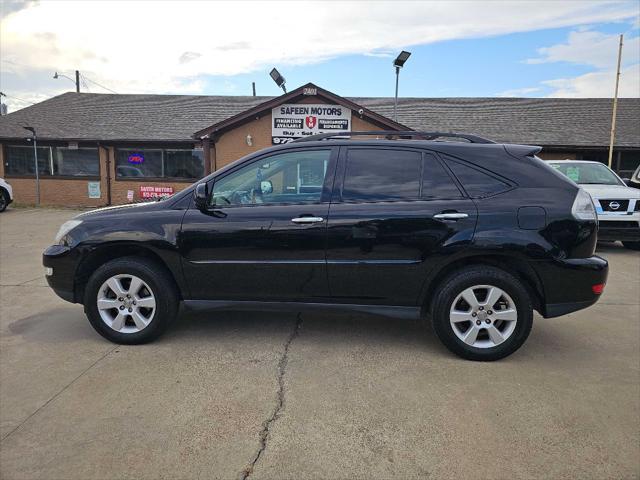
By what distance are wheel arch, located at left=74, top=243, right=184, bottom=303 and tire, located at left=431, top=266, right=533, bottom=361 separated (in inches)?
88.3

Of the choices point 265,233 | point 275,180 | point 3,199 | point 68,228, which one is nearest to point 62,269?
point 68,228

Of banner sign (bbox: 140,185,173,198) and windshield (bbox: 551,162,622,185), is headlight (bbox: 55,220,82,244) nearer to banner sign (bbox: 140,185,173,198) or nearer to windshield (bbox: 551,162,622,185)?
windshield (bbox: 551,162,622,185)

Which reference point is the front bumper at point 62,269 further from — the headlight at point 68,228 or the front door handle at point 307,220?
the front door handle at point 307,220

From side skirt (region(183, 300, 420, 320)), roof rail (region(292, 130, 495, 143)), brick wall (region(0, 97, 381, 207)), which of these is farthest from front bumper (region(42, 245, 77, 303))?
brick wall (region(0, 97, 381, 207))

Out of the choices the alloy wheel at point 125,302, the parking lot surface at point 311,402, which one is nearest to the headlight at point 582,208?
the parking lot surface at point 311,402

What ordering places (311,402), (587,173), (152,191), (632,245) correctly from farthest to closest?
(152,191) < (587,173) < (632,245) < (311,402)

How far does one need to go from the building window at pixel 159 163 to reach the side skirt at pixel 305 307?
1474cm

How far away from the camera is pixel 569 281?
359 cm

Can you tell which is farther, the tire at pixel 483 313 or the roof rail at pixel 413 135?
the roof rail at pixel 413 135

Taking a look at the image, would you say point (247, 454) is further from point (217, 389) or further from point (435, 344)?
point (435, 344)

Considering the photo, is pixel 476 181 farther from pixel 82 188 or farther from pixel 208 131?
pixel 82 188

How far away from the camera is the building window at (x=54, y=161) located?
739 inches

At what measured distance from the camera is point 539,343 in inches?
164

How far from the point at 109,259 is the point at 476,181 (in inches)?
128
